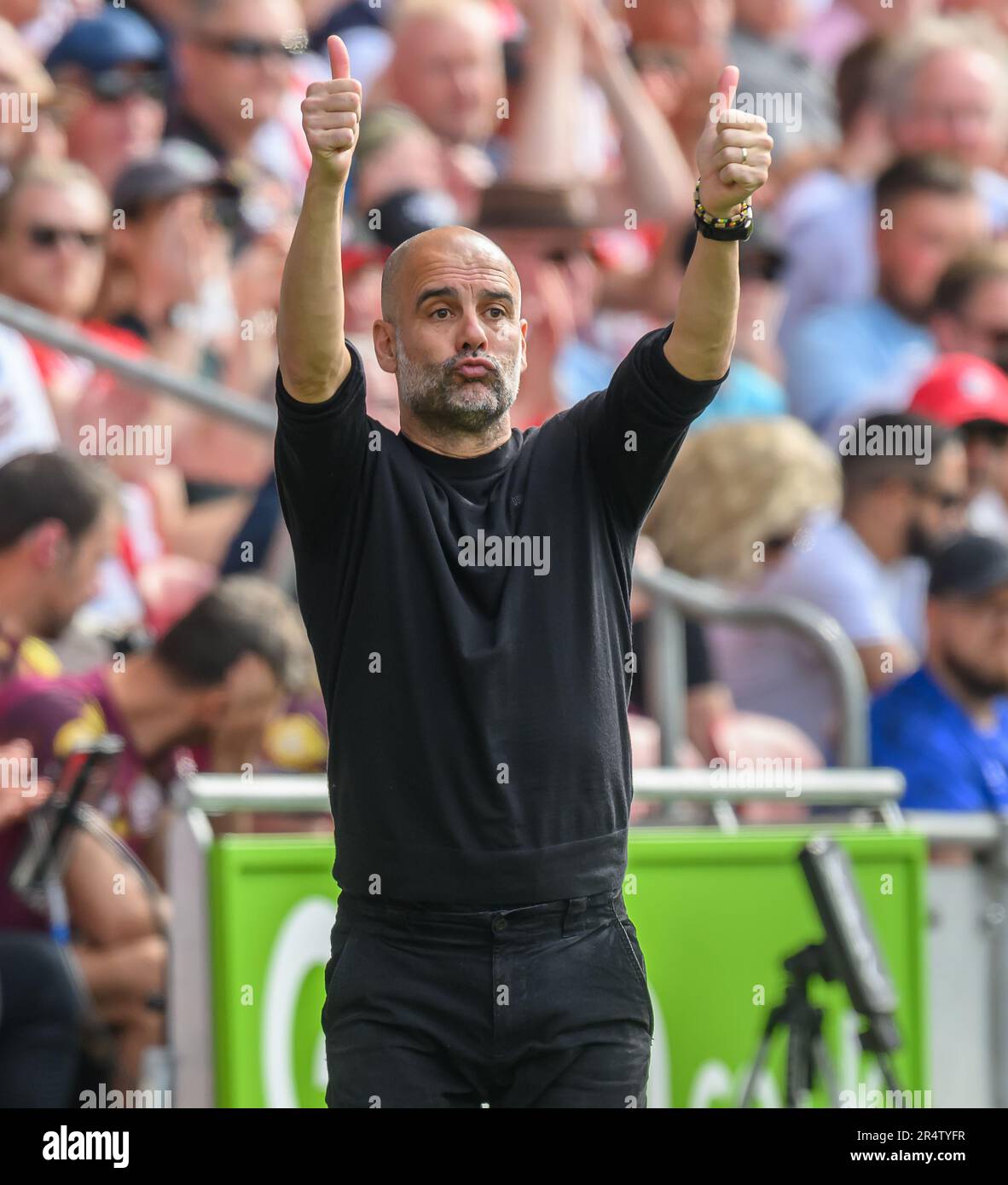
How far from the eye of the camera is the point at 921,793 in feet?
20.1

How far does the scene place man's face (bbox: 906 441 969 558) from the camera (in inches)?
276

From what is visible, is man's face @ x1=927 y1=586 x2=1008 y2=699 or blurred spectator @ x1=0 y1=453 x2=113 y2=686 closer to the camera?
blurred spectator @ x1=0 y1=453 x2=113 y2=686

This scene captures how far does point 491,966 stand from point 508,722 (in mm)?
347

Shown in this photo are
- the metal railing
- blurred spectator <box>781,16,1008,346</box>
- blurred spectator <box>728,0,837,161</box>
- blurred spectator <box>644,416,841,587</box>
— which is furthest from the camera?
blurred spectator <box>728,0,837,161</box>

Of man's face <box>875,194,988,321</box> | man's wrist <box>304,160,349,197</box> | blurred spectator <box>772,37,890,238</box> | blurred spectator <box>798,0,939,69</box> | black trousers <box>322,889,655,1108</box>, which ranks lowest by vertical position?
black trousers <box>322,889,655,1108</box>

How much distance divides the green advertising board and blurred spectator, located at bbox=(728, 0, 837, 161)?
4814mm

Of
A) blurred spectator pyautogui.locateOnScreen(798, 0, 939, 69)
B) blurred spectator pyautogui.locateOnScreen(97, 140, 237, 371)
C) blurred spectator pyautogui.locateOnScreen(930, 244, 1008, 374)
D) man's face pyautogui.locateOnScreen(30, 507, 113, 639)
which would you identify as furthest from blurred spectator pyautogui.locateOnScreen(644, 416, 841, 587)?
blurred spectator pyautogui.locateOnScreen(798, 0, 939, 69)

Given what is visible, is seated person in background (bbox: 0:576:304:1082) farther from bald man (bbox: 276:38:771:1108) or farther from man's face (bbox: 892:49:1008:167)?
man's face (bbox: 892:49:1008:167)

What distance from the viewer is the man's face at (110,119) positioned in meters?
7.40

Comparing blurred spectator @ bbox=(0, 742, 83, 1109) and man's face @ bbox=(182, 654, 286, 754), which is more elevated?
man's face @ bbox=(182, 654, 286, 754)

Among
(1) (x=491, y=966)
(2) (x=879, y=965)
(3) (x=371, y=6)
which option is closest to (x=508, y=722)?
(1) (x=491, y=966)

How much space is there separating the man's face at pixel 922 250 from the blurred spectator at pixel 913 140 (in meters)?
0.09

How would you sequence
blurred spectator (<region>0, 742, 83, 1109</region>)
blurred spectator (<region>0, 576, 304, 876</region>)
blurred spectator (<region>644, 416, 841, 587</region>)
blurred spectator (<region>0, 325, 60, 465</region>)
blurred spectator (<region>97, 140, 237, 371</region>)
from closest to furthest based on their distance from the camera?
blurred spectator (<region>0, 742, 83, 1109</region>), blurred spectator (<region>0, 576, 304, 876</region>), blurred spectator (<region>0, 325, 60, 465</region>), blurred spectator (<region>644, 416, 841, 587</region>), blurred spectator (<region>97, 140, 237, 371</region>)

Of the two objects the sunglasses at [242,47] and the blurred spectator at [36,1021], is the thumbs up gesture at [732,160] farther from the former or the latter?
the sunglasses at [242,47]
